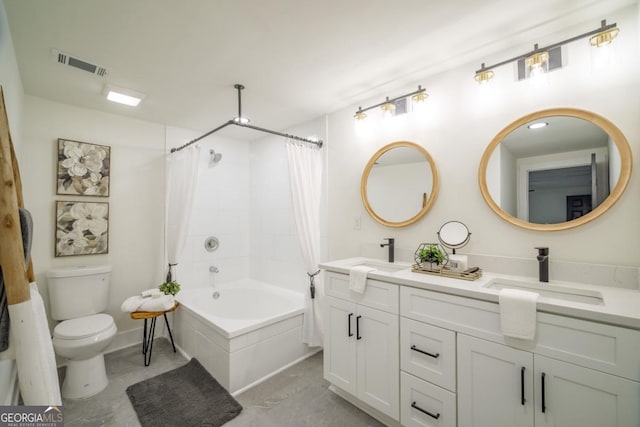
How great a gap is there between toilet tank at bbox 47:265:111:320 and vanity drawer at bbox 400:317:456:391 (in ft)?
8.83

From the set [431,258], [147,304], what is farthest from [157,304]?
[431,258]

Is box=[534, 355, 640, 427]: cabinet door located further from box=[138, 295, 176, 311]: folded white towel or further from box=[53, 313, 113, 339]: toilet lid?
box=[53, 313, 113, 339]: toilet lid

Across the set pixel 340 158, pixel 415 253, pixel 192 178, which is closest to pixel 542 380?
pixel 415 253

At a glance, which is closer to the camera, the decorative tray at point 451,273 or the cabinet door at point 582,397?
the cabinet door at point 582,397

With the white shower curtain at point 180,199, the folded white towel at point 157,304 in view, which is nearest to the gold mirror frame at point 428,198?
the white shower curtain at point 180,199

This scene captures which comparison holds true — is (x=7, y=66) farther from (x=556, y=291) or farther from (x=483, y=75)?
(x=556, y=291)

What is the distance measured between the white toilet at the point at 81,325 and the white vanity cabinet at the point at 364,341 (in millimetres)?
1815

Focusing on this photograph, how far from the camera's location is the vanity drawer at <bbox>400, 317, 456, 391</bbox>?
1.43 m

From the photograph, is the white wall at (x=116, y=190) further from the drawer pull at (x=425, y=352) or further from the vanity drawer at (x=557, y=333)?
the vanity drawer at (x=557, y=333)

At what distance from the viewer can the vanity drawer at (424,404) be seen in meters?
1.43

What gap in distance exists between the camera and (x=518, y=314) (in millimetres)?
1193

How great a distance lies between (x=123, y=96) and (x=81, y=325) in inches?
77.7

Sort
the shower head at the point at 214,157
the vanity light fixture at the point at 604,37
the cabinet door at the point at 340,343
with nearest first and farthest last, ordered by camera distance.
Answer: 1. the vanity light fixture at the point at 604,37
2. the cabinet door at the point at 340,343
3. the shower head at the point at 214,157

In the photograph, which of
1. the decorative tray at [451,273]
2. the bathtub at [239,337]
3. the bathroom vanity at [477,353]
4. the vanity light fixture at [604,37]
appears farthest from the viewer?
the bathtub at [239,337]
